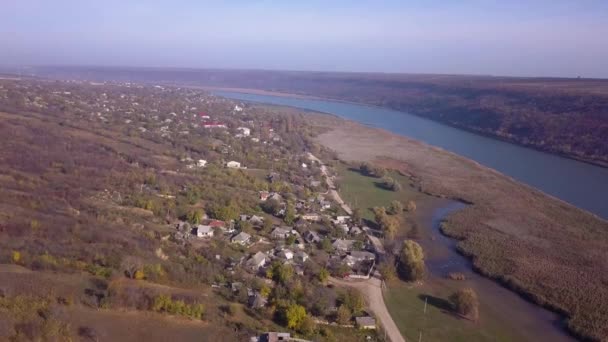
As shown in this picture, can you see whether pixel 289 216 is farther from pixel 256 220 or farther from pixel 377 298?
pixel 377 298

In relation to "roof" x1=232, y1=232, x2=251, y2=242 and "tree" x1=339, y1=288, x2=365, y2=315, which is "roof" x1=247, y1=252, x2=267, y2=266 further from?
"tree" x1=339, y1=288, x2=365, y2=315

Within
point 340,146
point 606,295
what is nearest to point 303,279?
point 606,295

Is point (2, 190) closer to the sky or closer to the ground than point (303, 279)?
closer to the sky

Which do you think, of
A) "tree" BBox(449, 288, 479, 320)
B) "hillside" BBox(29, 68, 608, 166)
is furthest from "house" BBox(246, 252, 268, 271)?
"hillside" BBox(29, 68, 608, 166)

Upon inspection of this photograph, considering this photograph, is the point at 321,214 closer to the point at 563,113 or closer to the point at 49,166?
the point at 49,166

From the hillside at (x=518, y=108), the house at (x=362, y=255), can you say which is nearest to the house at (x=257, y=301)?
the house at (x=362, y=255)

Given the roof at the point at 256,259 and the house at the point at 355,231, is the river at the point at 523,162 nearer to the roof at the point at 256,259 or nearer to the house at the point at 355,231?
the house at the point at 355,231
